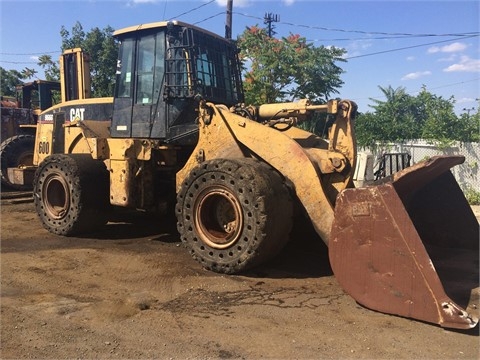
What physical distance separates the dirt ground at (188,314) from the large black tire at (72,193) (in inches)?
33.7

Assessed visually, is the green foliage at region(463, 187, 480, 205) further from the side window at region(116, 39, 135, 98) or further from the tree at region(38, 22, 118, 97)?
the tree at region(38, 22, 118, 97)

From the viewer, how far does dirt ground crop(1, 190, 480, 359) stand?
11.3 ft

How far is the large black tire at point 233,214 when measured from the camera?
4.90 meters

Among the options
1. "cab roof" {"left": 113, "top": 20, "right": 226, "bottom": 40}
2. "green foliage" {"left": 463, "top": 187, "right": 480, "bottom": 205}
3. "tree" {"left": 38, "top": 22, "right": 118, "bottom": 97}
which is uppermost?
"tree" {"left": 38, "top": 22, "right": 118, "bottom": 97}

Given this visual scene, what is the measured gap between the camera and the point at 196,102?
649 centimetres

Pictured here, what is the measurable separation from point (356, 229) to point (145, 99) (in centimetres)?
419

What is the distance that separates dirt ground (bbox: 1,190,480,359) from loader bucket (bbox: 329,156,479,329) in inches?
6.0

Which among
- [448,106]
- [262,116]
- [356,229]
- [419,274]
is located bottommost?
[419,274]

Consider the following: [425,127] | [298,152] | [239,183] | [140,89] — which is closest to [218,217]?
[239,183]

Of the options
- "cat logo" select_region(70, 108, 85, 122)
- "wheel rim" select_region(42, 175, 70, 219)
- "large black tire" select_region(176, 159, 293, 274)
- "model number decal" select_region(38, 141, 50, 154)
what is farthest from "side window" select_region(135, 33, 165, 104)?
"model number decal" select_region(38, 141, 50, 154)

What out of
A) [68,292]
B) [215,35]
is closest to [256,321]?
[68,292]

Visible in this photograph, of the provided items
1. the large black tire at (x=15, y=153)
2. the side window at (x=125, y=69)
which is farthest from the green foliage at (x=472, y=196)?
the large black tire at (x=15, y=153)

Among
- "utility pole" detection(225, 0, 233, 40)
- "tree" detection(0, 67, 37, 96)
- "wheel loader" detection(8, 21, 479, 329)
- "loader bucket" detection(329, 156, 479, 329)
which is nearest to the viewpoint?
"loader bucket" detection(329, 156, 479, 329)

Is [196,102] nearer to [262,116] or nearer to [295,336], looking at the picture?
[262,116]
